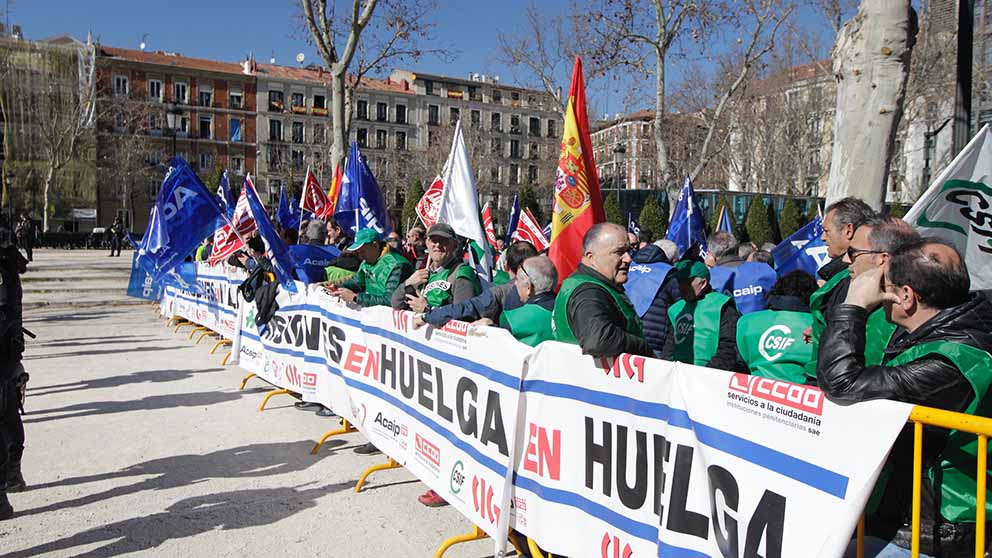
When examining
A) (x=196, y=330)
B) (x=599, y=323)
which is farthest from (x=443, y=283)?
(x=196, y=330)

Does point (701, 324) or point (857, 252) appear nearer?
point (857, 252)

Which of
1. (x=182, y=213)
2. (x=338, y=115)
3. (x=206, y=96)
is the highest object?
(x=206, y=96)

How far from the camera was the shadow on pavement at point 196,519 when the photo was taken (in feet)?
14.4

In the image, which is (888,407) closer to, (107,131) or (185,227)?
(185,227)

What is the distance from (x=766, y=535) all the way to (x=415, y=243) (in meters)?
6.01

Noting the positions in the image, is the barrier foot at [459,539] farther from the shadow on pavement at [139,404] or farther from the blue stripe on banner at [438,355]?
the shadow on pavement at [139,404]

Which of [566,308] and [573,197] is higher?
[573,197]

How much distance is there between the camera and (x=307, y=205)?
547 inches

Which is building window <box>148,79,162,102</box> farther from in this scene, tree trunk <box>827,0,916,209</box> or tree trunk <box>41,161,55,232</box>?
tree trunk <box>827,0,916,209</box>

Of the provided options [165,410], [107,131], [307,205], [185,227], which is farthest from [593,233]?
[107,131]

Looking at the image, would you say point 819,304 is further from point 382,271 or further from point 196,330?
point 196,330

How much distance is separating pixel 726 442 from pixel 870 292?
0.75 metres

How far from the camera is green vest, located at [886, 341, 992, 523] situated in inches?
90.3

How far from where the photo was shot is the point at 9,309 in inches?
196
